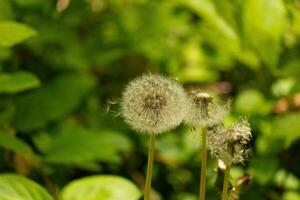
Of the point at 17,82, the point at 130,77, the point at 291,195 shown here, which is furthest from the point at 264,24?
the point at 130,77

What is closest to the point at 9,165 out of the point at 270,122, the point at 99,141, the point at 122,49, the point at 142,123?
the point at 99,141

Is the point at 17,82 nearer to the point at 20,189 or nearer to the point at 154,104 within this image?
the point at 20,189

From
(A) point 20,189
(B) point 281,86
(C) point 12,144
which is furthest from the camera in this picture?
(B) point 281,86

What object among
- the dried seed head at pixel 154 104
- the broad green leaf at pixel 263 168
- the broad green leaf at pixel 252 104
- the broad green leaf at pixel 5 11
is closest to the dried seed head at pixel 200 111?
the dried seed head at pixel 154 104

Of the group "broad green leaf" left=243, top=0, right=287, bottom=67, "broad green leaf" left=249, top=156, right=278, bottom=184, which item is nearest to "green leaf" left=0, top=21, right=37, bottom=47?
"broad green leaf" left=243, top=0, right=287, bottom=67

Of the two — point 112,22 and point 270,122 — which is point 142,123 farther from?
point 112,22

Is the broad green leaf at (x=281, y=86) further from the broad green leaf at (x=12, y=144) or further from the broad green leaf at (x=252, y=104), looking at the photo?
the broad green leaf at (x=12, y=144)

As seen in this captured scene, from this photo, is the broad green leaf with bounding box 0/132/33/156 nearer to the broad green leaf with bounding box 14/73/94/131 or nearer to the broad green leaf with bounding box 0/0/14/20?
the broad green leaf with bounding box 14/73/94/131
